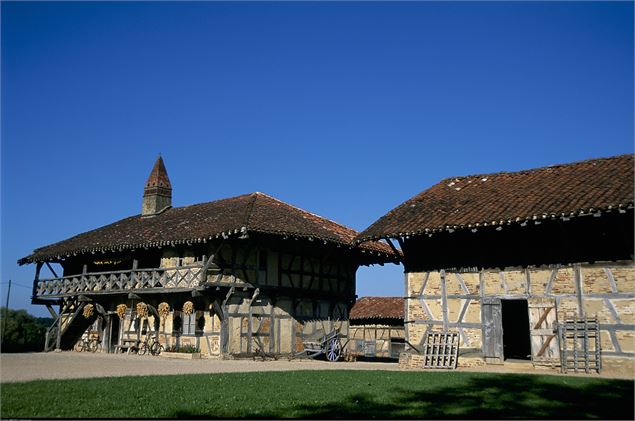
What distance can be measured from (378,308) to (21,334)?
26.7 metres

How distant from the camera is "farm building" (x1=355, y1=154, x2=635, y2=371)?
15.6 m

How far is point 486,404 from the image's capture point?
8.95 meters

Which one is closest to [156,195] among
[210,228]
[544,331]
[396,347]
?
[210,228]

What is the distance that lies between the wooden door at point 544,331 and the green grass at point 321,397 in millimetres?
3538

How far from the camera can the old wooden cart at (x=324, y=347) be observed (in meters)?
24.3

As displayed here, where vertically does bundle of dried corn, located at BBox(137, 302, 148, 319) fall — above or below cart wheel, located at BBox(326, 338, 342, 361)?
above

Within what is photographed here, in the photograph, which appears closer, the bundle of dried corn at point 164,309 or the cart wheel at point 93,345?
the bundle of dried corn at point 164,309

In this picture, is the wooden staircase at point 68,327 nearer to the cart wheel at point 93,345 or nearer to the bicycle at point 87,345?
the bicycle at point 87,345

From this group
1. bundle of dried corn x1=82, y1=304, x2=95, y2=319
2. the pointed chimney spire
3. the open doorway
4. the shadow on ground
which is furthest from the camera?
the pointed chimney spire

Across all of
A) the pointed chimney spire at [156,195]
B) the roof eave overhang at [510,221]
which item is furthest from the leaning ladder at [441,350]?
the pointed chimney spire at [156,195]

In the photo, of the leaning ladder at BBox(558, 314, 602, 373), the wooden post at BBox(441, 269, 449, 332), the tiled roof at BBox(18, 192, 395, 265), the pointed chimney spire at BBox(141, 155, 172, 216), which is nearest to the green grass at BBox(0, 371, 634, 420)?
the leaning ladder at BBox(558, 314, 602, 373)

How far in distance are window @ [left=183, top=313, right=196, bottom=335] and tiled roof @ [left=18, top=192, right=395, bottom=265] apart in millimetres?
3306

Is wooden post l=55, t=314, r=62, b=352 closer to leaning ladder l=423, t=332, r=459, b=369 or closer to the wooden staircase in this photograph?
the wooden staircase

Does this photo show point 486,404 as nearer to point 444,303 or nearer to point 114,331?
point 444,303
